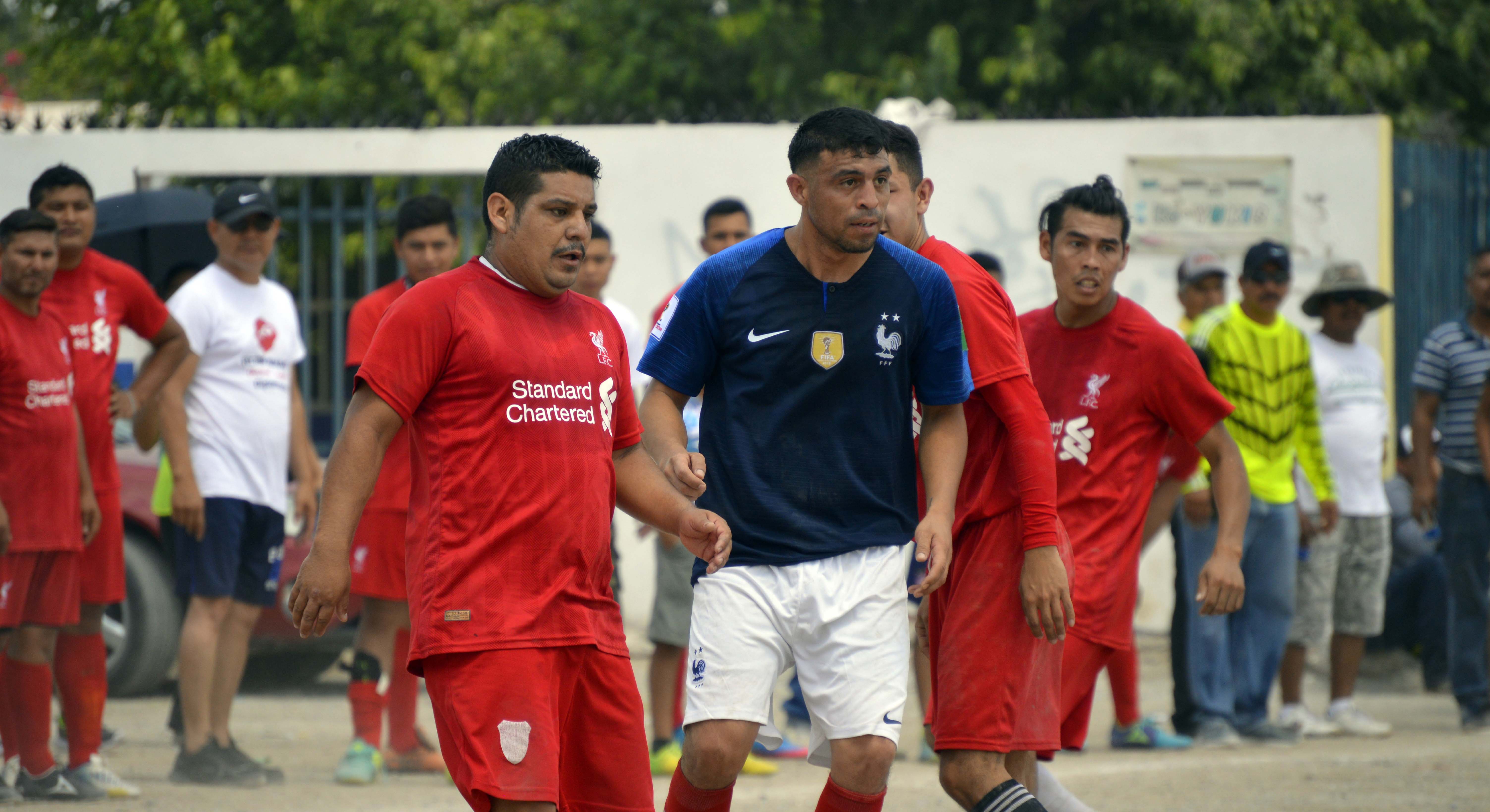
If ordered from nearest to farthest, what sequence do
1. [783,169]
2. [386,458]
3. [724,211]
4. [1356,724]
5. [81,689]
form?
[81,689]
[386,458]
[724,211]
[1356,724]
[783,169]

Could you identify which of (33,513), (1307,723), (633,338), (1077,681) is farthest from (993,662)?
(1307,723)

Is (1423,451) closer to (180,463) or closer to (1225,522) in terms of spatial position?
(1225,522)

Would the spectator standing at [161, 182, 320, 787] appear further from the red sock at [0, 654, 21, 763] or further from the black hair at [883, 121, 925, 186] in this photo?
A: the black hair at [883, 121, 925, 186]

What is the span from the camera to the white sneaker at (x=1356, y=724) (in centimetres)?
780

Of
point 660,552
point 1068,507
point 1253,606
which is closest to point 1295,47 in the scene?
point 1253,606

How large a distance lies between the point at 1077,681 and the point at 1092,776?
2131mm

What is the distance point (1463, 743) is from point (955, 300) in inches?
189

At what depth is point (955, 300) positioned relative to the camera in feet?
13.5

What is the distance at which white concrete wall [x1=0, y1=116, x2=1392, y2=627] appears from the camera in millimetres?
9898

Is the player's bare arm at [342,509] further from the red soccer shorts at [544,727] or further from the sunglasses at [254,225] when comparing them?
the sunglasses at [254,225]

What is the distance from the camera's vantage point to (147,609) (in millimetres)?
7898

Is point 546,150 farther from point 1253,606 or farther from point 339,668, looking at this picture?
point 339,668

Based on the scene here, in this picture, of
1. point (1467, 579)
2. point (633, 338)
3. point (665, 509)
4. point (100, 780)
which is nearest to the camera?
point (665, 509)

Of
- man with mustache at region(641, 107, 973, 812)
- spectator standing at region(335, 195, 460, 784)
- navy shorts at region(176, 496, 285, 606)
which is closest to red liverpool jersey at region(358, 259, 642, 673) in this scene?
man with mustache at region(641, 107, 973, 812)
